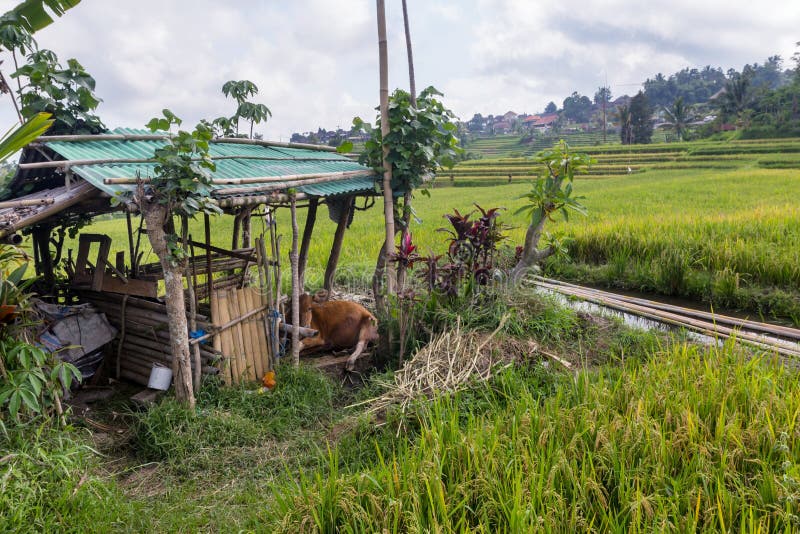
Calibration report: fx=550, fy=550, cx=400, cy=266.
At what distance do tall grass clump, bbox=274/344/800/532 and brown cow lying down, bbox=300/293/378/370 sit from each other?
227cm

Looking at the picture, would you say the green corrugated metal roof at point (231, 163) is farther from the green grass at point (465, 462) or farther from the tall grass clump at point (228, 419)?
the green grass at point (465, 462)

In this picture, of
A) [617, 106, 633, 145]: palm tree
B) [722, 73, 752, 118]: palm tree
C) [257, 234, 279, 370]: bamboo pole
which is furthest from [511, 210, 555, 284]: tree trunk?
[722, 73, 752, 118]: palm tree

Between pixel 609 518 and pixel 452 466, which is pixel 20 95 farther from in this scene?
pixel 609 518

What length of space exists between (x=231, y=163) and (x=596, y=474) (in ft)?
13.7

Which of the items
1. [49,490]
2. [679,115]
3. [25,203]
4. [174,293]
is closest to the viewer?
[49,490]

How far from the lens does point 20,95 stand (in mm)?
4668

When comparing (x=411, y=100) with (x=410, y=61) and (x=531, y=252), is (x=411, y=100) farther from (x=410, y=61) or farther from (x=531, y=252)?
(x=531, y=252)

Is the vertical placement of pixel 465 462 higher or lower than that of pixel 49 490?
higher

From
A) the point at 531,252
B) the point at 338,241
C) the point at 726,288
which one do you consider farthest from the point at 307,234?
the point at 726,288

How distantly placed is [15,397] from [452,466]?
2.50 meters

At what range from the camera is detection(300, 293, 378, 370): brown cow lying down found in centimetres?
559

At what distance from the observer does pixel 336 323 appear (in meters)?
5.70

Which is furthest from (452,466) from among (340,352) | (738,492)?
(340,352)

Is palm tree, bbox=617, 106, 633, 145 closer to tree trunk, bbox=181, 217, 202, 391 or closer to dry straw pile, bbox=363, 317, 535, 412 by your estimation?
dry straw pile, bbox=363, 317, 535, 412
